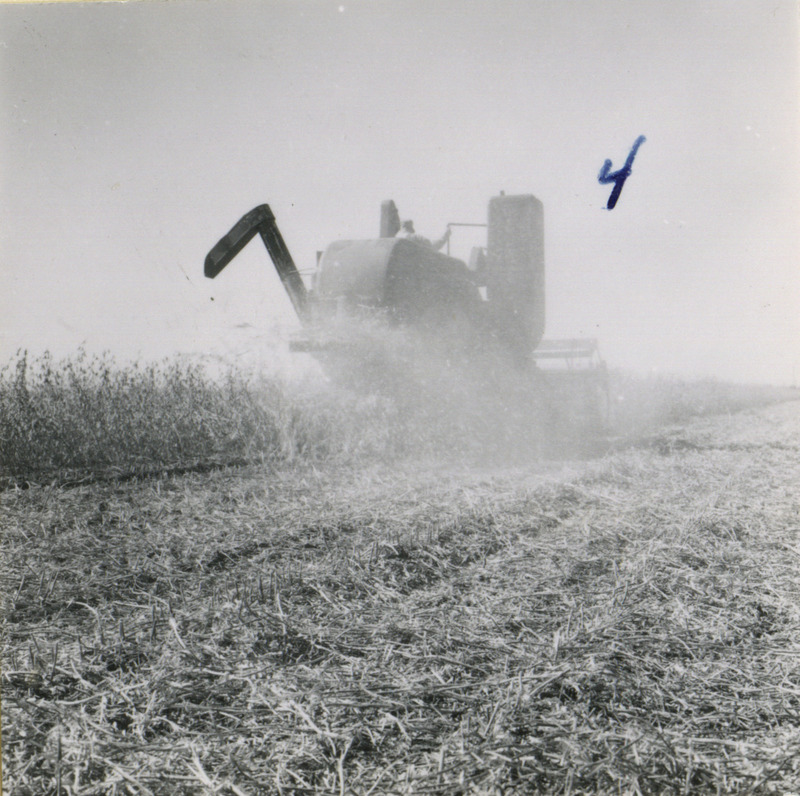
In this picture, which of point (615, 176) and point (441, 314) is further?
point (441, 314)

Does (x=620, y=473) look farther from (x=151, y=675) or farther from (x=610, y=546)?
(x=151, y=675)

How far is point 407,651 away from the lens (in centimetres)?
189

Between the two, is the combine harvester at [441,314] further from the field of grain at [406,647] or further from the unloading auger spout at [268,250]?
the field of grain at [406,647]

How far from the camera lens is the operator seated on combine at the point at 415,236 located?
332 inches

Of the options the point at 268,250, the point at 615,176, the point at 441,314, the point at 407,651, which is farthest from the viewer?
the point at 441,314

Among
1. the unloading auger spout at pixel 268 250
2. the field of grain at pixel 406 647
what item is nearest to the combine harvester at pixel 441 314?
the unloading auger spout at pixel 268 250

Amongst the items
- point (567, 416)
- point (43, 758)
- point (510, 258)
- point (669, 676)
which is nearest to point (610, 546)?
point (669, 676)

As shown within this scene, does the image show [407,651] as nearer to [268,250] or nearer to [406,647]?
[406,647]

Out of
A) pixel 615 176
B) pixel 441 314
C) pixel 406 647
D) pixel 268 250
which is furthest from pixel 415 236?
pixel 406 647

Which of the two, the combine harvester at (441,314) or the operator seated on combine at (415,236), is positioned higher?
the operator seated on combine at (415,236)

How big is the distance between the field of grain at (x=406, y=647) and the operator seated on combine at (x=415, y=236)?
5278mm

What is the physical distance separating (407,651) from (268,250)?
19.6 ft

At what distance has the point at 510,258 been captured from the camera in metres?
9.92

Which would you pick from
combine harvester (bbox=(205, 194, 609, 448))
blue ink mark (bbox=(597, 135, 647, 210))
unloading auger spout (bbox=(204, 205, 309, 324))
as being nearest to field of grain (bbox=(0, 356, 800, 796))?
blue ink mark (bbox=(597, 135, 647, 210))
